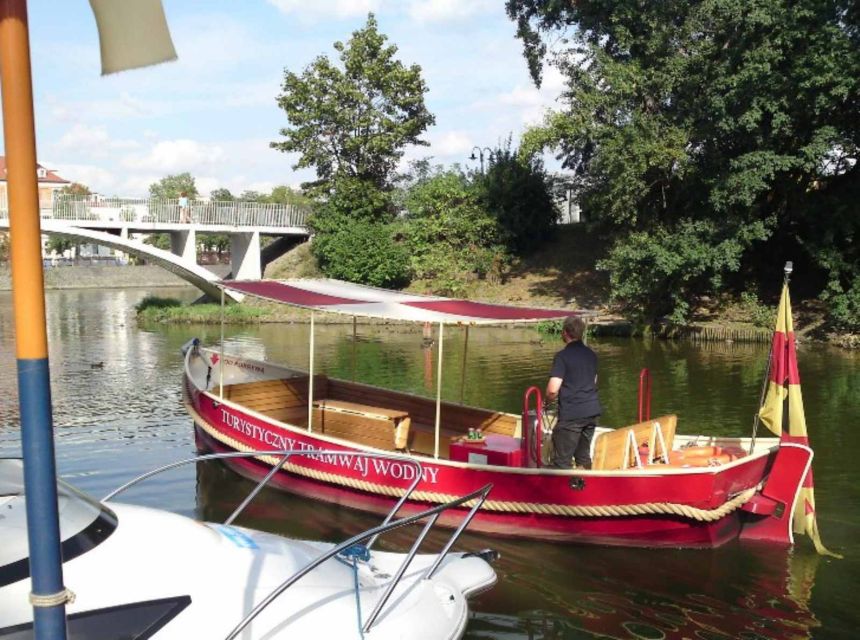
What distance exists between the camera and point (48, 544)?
270cm

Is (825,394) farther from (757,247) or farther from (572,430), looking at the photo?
(757,247)

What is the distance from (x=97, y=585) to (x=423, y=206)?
1548 inches

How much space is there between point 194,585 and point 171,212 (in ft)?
146

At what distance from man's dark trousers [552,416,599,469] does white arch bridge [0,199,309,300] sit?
3259 cm

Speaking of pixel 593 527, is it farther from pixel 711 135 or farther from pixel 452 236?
pixel 452 236

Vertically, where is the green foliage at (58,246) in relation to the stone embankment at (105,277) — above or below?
above

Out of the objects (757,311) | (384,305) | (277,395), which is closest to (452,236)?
(757,311)

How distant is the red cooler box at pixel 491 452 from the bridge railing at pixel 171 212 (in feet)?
122

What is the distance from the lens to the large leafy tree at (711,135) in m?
26.6

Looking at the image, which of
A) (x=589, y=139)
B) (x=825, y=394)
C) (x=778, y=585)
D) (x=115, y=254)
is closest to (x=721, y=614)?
(x=778, y=585)

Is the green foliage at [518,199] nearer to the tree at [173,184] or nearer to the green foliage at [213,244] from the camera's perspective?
the green foliage at [213,244]

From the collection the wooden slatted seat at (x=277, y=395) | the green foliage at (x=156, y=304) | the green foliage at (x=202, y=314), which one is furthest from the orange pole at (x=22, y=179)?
the green foliage at (x=156, y=304)

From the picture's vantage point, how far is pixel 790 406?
30.7 feet

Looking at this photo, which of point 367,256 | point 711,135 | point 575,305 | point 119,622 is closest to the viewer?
point 119,622
